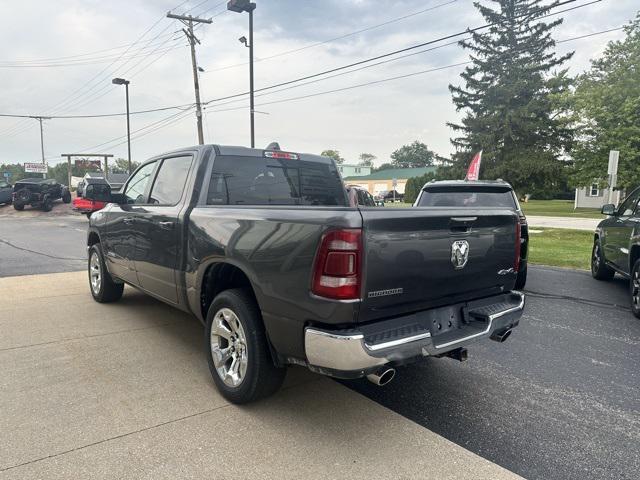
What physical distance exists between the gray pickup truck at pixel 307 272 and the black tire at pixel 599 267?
17.4 feet

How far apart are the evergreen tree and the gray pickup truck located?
36.7 meters

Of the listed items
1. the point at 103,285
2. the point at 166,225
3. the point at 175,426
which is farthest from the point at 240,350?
the point at 103,285

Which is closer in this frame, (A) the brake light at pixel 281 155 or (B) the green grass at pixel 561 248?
(A) the brake light at pixel 281 155

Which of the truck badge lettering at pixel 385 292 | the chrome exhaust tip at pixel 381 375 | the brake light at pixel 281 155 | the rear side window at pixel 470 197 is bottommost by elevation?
the chrome exhaust tip at pixel 381 375

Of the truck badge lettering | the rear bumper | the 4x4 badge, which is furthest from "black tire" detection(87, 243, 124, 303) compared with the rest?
the 4x4 badge

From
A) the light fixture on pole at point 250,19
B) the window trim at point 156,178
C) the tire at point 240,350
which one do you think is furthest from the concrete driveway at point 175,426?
the light fixture on pole at point 250,19

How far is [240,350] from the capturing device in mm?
3309

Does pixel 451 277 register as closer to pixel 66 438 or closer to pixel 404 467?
pixel 404 467

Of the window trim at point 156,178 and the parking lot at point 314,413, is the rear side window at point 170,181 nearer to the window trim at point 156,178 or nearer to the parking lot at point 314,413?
the window trim at point 156,178

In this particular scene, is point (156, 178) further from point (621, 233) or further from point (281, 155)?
point (621, 233)

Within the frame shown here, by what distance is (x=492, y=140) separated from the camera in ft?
126

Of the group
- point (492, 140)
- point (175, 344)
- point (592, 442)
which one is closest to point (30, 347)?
point (175, 344)

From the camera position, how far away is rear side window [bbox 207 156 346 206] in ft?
13.5

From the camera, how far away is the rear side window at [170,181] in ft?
Answer: 14.0
